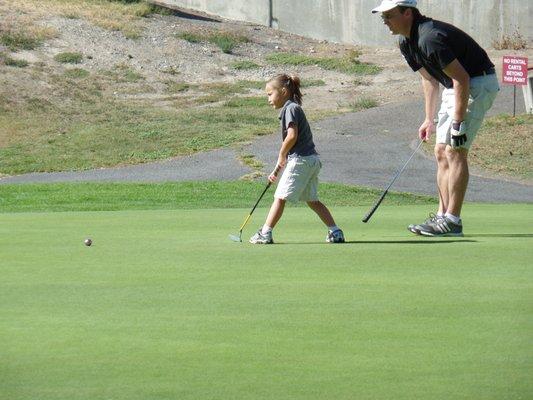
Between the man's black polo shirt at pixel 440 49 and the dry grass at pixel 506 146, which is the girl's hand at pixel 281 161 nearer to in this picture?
the man's black polo shirt at pixel 440 49

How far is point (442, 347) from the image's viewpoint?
19.6 ft

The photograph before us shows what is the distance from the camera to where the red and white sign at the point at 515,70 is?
25406mm

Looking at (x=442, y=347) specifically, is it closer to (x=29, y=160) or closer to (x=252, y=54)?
(x=29, y=160)

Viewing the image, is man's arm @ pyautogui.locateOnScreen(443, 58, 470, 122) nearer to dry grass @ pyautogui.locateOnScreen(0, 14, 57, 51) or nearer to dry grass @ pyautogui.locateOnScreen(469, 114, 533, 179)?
dry grass @ pyautogui.locateOnScreen(469, 114, 533, 179)

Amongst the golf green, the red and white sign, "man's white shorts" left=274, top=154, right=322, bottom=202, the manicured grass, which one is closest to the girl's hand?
"man's white shorts" left=274, top=154, right=322, bottom=202

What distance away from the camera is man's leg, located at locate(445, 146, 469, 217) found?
10.7m

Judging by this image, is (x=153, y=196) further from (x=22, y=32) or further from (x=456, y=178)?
(x=22, y=32)

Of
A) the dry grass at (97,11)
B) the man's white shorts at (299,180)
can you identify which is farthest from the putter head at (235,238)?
the dry grass at (97,11)

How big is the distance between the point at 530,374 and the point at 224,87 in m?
27.4

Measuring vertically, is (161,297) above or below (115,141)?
above

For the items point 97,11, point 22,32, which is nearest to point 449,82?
point 22,32

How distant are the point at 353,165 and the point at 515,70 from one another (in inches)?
178

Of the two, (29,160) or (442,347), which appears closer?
(442,347)

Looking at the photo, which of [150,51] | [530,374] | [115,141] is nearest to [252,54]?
[150,51]
